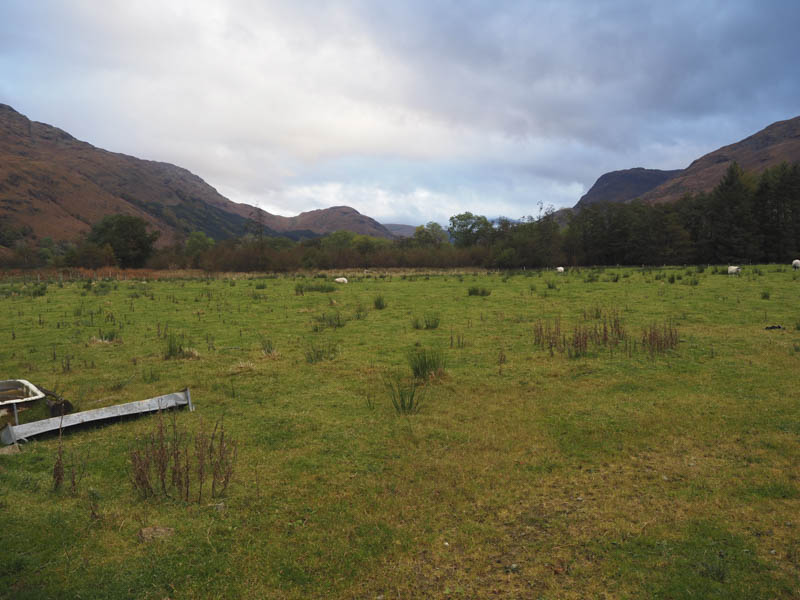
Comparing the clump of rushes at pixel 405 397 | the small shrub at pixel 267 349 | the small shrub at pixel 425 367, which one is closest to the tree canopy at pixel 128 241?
the small shrub at pixel 267 349

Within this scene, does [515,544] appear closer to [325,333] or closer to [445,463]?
[445,463]

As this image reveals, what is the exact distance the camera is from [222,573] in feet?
11.2

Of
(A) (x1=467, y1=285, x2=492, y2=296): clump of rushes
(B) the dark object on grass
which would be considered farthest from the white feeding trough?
(A) (x1=467, y1=285, x2=492, y2=296): clump of rushes

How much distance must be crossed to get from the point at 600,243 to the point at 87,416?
239 feet

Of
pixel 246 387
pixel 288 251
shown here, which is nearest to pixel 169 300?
pixel 246 387

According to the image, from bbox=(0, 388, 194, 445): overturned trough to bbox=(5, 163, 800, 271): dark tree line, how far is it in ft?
151

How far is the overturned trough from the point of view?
5.62 metres

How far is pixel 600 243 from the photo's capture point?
6838 cm

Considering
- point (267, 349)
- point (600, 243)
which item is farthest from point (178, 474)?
point (600, 243)

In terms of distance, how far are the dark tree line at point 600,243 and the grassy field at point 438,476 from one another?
45117mm

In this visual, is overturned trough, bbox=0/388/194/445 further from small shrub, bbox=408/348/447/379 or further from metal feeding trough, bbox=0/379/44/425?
small shrub, bbox=408/348/447/379

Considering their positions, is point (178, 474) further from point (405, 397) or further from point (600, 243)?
point (600, 243)

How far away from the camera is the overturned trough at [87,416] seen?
5617 mm

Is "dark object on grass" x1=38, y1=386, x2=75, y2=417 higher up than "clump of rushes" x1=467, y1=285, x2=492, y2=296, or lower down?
lower down
